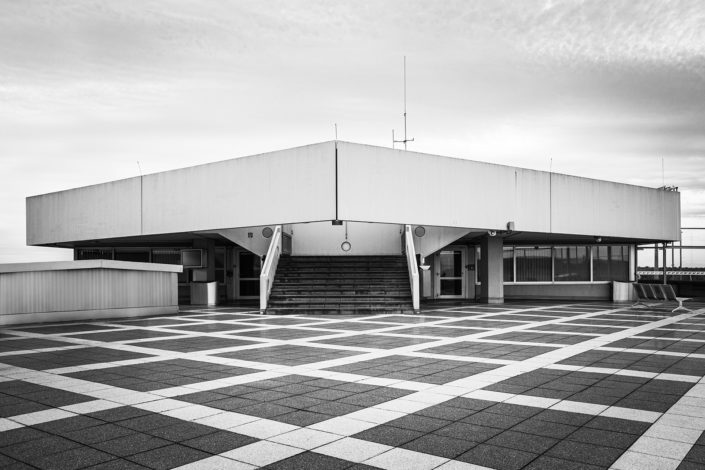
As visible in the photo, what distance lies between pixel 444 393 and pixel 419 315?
459 inches

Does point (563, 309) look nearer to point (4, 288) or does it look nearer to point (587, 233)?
point (587, 233)

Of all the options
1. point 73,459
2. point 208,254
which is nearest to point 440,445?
point 73,459

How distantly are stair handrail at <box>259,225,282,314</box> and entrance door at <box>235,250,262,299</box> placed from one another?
5.80 meters

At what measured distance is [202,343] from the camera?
11.9 m

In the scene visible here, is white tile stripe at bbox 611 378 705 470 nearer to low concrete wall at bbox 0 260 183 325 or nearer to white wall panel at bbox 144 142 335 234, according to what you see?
white wall panel at bbox 144 142 335 234

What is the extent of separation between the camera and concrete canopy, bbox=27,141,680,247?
20.3m

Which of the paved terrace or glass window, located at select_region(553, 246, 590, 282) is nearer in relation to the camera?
the paved terrace

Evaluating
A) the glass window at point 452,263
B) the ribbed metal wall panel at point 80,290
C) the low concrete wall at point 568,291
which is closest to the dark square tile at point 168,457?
the ribbed metal wall panel at point 80,290

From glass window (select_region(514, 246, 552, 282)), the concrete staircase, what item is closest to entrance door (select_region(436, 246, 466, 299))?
glass window (select_region(514, 246, 552, 282))

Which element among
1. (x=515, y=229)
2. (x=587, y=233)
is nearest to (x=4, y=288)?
(x=515, y=229)

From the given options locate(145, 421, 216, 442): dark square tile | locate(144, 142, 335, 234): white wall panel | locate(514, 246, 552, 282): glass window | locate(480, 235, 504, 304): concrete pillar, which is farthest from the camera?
locate(514, 246, 552, 282): glass window

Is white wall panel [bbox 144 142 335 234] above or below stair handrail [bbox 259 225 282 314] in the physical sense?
above

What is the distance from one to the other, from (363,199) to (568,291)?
13860 mm

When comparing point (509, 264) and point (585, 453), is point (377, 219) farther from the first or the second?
point (585, 453)
